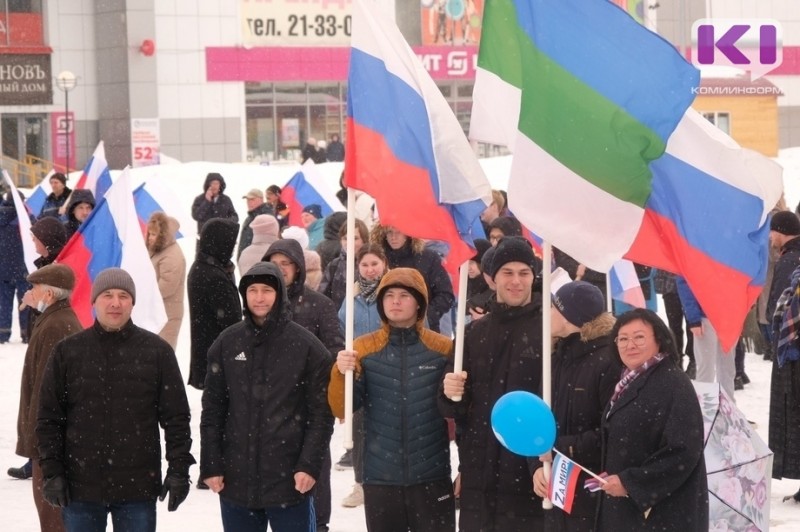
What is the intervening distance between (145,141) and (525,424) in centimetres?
3711

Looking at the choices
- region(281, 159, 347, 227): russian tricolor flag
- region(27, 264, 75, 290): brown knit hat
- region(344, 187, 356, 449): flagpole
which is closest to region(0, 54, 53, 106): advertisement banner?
region(281, 159, 347, 227): russian tricolor flag

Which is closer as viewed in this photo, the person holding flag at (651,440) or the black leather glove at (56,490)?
the person holding flag at (651,440)

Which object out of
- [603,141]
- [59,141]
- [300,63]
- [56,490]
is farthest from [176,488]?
[300,63]

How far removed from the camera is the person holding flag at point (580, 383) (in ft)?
19.0

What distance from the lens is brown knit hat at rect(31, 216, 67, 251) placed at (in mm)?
9938

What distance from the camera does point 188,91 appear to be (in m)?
42.3

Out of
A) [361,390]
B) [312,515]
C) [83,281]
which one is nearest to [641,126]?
[361,390]

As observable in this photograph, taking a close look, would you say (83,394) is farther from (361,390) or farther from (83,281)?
(83,281)

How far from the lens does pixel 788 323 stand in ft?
27.6

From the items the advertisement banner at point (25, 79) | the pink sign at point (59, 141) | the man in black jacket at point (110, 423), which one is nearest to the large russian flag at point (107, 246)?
the man in black jacket at point (110, 423)

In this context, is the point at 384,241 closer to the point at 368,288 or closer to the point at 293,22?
the point at 368,288

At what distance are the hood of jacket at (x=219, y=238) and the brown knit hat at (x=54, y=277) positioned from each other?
214 centimetres

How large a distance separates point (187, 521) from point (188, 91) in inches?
1370

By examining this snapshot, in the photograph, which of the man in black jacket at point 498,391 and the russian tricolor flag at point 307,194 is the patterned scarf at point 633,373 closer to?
the man in black jacket at point 498,391
